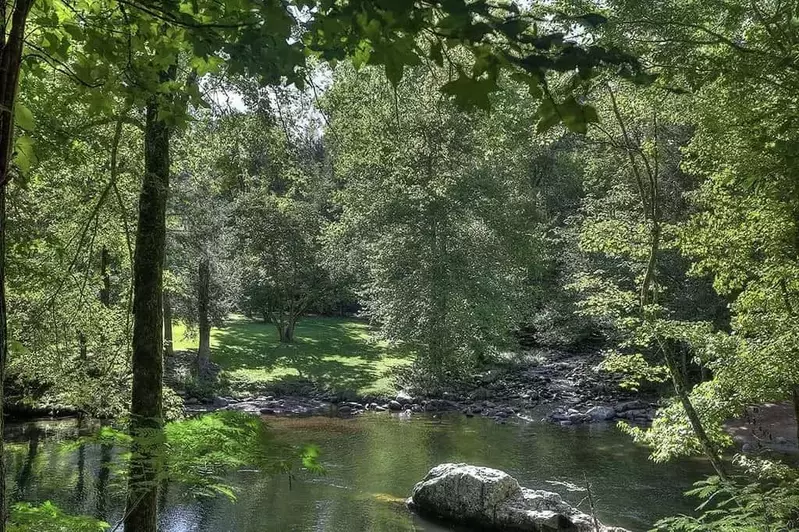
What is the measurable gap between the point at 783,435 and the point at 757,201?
41.0ft

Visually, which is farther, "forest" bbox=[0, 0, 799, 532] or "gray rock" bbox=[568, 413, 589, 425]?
"gray rock" bbox=[568, 413, 589, 425]

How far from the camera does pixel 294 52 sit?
1.87 m

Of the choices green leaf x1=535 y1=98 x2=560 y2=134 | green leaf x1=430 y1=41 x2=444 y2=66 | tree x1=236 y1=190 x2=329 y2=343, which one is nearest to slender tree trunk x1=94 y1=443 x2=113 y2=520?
green leaf x1=430 y1=41 x2=444 y2=66

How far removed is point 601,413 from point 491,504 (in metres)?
9.65

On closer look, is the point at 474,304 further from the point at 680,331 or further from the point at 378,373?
the point at 680,331

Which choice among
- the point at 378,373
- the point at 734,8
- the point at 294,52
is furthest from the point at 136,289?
the point at 378,373

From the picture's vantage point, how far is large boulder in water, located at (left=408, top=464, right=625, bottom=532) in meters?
10.3

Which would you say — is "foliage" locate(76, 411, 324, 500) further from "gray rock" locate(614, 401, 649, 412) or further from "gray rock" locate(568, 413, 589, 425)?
"gray rock" locate(614, 401, 649, 412)

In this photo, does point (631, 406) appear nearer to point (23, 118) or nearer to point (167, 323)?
point (167, 323)

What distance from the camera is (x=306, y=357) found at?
26719mm

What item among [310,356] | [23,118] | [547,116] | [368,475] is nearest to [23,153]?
[23,118]

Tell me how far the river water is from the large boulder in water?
1.42 ft

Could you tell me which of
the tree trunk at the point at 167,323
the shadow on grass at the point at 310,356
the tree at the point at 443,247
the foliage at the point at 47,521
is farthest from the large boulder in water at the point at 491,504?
the tree trunk at the point at 167,323

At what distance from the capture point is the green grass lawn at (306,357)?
23.4 m
